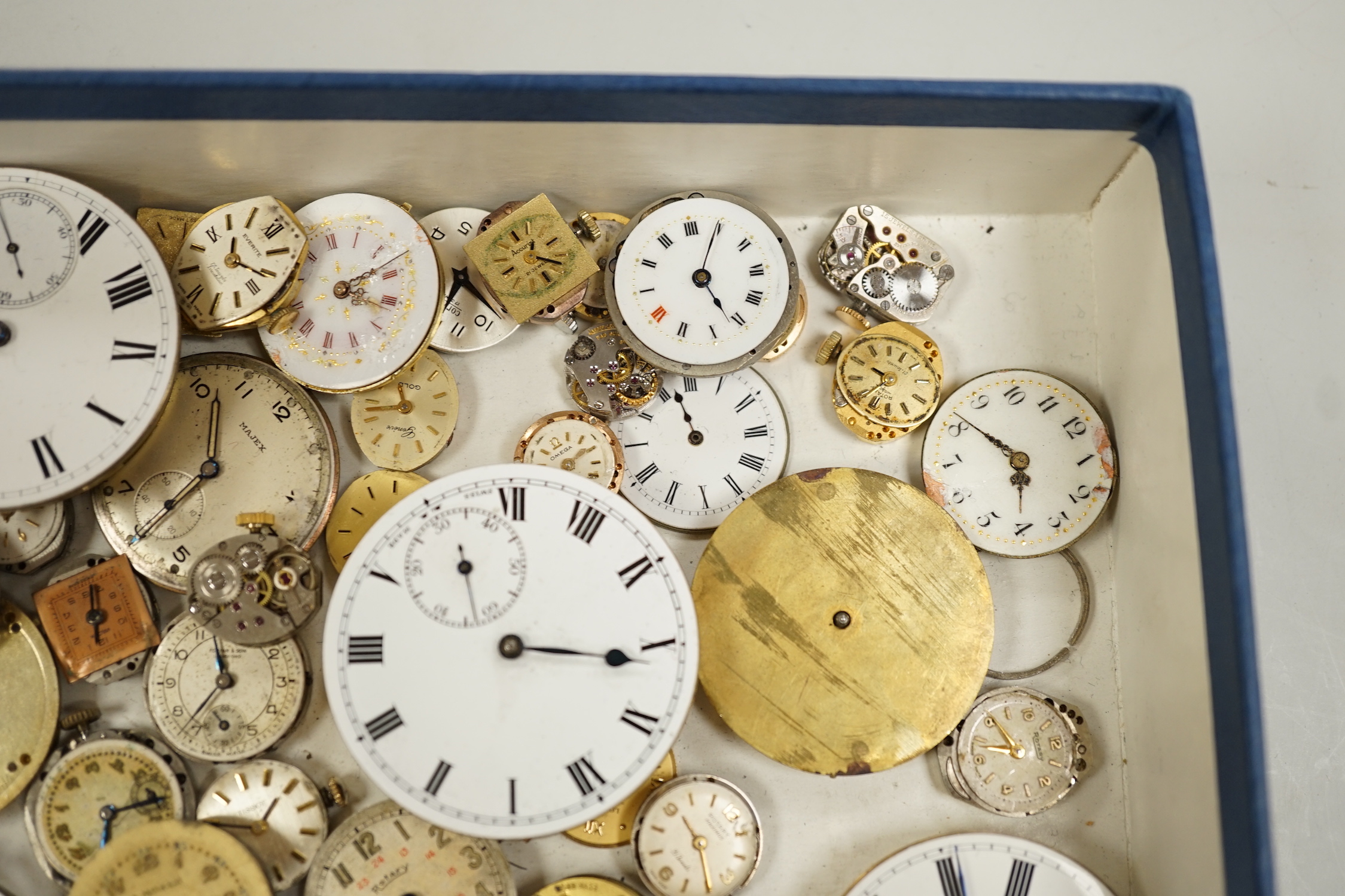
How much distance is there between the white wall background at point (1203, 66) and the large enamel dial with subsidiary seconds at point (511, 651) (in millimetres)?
1468

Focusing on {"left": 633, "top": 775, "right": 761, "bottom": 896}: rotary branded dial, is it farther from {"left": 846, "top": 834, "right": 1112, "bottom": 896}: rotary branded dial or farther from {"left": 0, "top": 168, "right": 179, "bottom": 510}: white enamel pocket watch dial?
{"left": 0, "top": 168, "right": 179, "bottom": 510}: white enamel pocket watch dial

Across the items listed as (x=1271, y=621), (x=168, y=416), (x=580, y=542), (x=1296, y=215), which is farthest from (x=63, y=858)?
(x=1296, y=215)

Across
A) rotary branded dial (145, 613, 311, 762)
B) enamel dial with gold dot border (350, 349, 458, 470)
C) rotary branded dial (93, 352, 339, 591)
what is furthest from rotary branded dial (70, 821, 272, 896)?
enamel dial with gold dot border (350, 349, 458, 470)

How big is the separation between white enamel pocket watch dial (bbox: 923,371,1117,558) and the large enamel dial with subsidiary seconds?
0.90 metres

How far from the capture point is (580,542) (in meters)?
2.34

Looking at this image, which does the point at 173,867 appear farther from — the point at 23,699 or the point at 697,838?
the point at 697,838

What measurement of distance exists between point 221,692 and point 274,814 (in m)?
0.33

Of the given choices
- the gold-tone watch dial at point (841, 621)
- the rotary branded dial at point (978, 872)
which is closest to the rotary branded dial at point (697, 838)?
the gold-tone watch dial at point (841, 621)

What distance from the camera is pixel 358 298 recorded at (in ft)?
8.82

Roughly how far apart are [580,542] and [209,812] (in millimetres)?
1179

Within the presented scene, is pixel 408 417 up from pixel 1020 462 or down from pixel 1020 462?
down

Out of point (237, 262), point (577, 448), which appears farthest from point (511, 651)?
point (237, 262)

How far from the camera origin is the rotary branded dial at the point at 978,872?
8.29 feet

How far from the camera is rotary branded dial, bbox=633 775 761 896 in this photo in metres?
2.49
